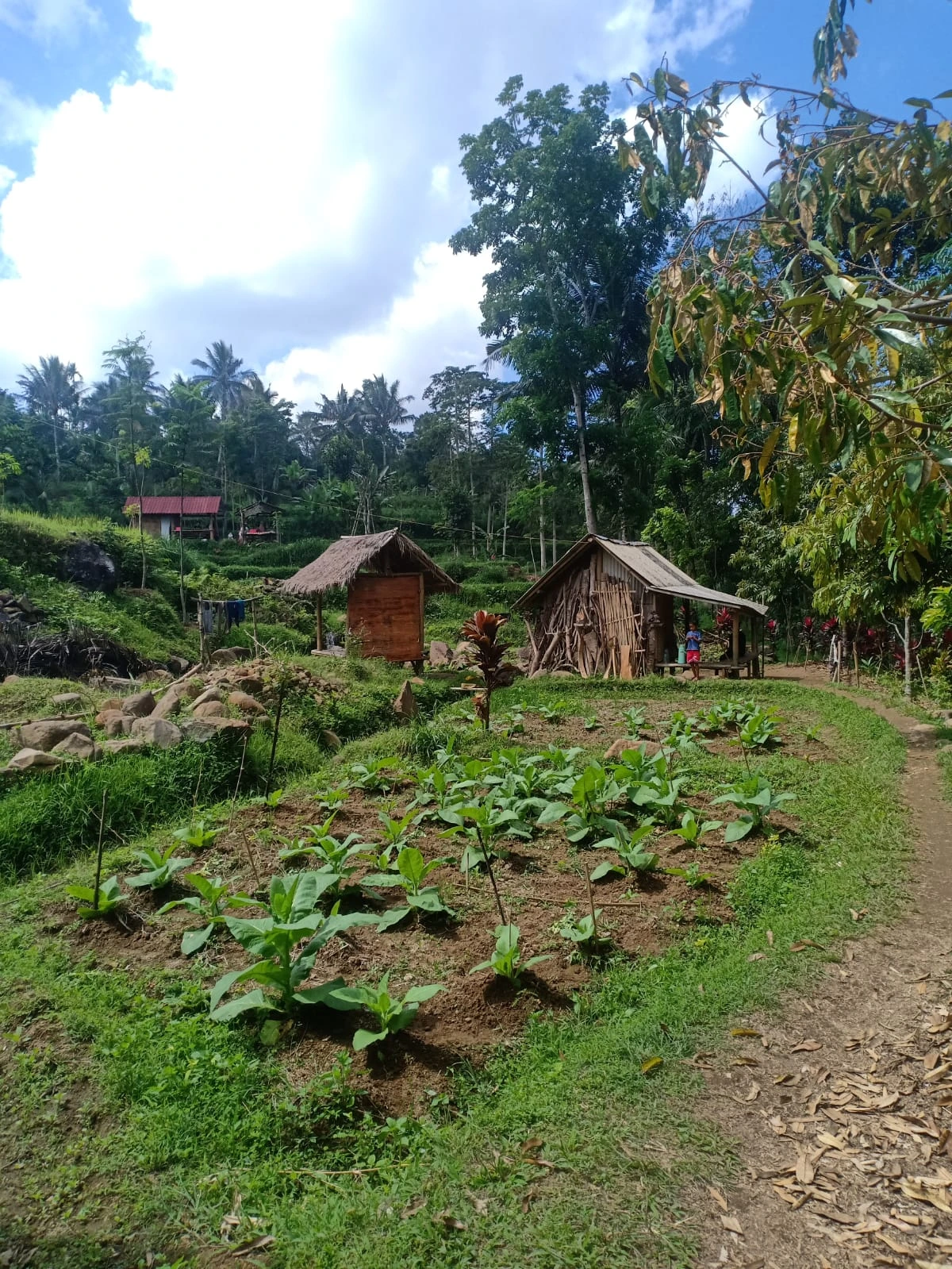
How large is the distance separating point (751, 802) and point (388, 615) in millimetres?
13525

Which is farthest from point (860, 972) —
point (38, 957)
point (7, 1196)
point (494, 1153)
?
point (38, 957)

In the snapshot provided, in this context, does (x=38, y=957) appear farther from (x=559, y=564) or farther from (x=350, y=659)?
(x=559, y=564)

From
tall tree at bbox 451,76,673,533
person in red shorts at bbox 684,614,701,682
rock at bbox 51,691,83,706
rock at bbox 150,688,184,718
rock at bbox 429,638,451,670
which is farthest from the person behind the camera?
tall tree at bbox 451,76,673,533

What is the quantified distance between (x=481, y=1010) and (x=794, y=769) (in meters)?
5.35

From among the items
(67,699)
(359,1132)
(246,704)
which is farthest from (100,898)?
(67,699)

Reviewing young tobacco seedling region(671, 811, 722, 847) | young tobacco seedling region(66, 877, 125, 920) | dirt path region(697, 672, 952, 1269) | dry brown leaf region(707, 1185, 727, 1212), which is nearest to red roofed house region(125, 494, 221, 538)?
young tobacco seedling region(66, 877, 125, 920)

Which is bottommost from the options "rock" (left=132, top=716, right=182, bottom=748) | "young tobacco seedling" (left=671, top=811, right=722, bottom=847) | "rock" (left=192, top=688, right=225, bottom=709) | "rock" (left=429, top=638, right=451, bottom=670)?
"young tobacco seedling" (left=671, top=811, right=722, bottom=847)

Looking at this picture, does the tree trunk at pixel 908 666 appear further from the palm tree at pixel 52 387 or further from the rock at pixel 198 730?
the palm tree at pixel 52 387

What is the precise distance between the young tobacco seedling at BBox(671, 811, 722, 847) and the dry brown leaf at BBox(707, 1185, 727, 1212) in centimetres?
300

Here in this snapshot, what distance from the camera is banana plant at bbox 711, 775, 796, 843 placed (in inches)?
218

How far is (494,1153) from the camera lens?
2.68 metres

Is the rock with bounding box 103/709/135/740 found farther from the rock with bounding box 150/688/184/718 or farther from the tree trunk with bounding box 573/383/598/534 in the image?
the tree trunk with bounding box 573/383/598/534

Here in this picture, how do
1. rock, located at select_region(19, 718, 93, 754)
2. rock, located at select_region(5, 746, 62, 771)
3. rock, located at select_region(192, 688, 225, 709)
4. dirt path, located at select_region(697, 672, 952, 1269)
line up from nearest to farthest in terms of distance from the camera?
1. dirt path, located at select_region(697, 672, 952, 1269)
2. rock, located at select_region(5, 746, 62, 771)
3. rock, located at select_region(19, 718, 93, 754)
4. rock, located at select_region(192, 688, 225, 709)

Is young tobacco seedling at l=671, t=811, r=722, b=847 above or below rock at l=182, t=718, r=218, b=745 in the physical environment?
below
